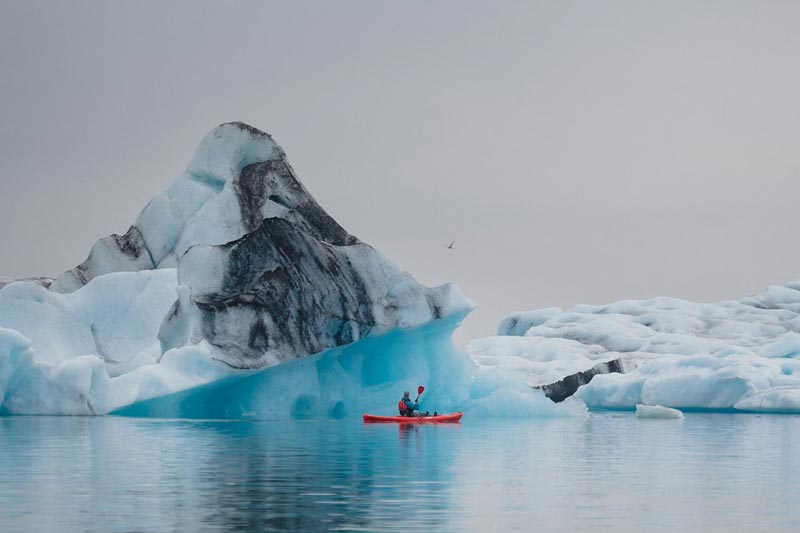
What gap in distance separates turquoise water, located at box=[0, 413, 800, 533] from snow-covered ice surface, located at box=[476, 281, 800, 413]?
15286 mm

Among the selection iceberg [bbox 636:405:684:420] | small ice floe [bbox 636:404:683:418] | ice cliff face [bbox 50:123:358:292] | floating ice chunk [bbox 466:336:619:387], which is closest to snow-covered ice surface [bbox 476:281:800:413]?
floating ice chunk [bbox 466:336:619:387]

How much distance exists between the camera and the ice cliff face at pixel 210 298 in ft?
90.4

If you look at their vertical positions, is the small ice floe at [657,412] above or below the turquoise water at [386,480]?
above

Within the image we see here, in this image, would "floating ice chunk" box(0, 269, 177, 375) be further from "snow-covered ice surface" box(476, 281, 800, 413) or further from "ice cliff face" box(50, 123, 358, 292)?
"snow-covered ice surface" box(476, 281, 800, 413)

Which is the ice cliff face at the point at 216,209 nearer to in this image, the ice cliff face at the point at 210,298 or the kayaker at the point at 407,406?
the ice cliff face at the point at 210,298

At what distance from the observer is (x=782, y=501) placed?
41.0 feet

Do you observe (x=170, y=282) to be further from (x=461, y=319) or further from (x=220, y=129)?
(x=461, y=319)

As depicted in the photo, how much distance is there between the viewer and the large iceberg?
27.7 m

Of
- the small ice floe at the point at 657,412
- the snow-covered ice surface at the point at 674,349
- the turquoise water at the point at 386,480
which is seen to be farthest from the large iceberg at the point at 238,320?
the snow-covered ice surface at the point at 674,349

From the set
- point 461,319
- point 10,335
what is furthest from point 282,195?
point 10,335

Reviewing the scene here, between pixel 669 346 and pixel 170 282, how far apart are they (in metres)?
26.0

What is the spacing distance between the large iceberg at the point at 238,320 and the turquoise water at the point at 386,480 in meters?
3.37

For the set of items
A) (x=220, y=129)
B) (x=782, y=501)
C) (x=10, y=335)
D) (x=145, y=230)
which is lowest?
(x=782, y=501)

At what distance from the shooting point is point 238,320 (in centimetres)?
2758
